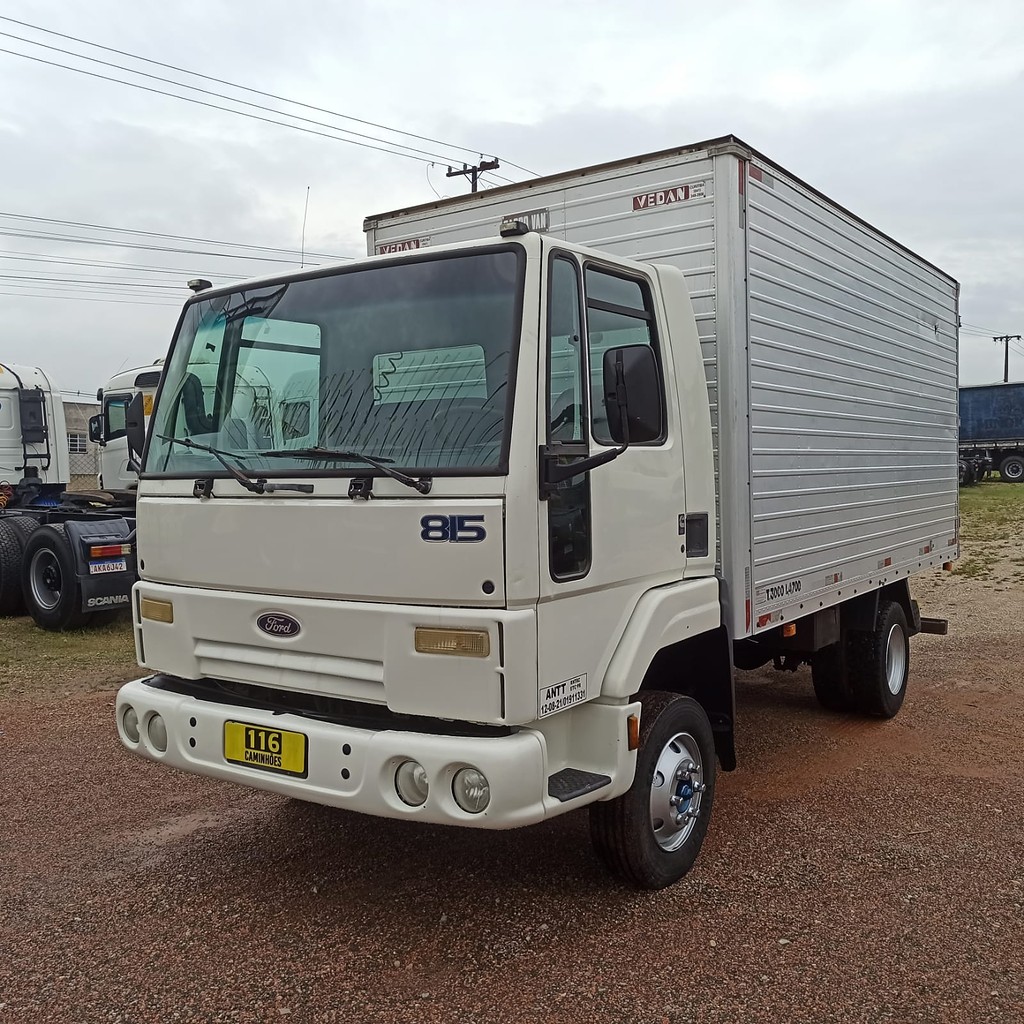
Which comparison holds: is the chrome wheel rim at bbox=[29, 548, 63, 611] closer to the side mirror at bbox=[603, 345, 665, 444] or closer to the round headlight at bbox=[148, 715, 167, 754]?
the round headlight at bbox=[148, 715, 167, 754]

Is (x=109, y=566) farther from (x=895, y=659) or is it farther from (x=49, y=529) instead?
(x=895, y=659)

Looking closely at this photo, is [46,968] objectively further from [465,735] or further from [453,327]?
[453,327]

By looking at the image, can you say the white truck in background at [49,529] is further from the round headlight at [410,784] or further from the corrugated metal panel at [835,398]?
the round headlight at [410,784]

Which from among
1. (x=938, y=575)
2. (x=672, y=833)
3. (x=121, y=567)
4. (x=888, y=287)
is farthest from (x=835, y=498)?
(x=938, y=575)

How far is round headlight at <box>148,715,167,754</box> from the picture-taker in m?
3.89

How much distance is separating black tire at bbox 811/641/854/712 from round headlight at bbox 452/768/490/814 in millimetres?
3733

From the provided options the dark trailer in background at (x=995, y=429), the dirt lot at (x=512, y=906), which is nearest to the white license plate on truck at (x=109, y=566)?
the dirt lot at (x=512, y=906)

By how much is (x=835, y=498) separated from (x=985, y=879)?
2024 mm

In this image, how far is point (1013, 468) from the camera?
1401 inches

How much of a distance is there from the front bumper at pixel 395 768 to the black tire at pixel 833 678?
3673 mm

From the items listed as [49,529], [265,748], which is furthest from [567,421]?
[49,529]

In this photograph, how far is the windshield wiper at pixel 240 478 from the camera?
3.51 metres

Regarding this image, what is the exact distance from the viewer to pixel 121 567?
996 cm

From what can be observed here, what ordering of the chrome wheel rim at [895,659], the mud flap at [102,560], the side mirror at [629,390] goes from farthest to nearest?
the mud flap at [102,560]
the chrome wheel rim at [895,659]
the side mirror at [629,390]
